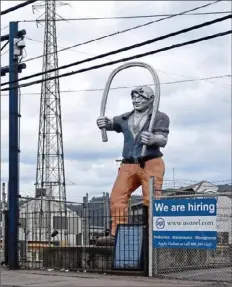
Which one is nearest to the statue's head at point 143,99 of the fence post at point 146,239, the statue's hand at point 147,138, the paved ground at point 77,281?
the statue's hand at point 147,138

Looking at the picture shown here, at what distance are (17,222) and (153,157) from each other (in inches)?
190

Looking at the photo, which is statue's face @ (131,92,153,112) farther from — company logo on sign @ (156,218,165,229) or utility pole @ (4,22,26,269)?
company logo on sign @ (156,218,165,229)

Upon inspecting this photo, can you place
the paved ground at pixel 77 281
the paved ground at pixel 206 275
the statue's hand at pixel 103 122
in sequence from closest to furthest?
the paved ground at pixel 77 281, the paved ground at pixel 206 275, the statue's hand at pixel 103 122

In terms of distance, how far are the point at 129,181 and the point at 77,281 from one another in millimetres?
5646

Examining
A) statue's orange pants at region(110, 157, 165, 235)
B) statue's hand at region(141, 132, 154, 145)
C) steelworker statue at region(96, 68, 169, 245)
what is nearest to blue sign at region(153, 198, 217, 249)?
steelworker statue at region(96, 68, 169, 245)

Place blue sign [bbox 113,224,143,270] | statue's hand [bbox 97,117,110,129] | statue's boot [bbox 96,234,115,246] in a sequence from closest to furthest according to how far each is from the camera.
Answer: blue sign [bbox 113,224,143,270], statue's boot [bbox 96,234,115,246], statue's hand [bbox 97,117,110,129]

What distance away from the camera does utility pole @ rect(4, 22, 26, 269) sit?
20375 mm

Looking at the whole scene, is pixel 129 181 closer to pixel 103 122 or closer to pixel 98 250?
pixel 103 122

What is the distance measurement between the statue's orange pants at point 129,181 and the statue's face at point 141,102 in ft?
5.98

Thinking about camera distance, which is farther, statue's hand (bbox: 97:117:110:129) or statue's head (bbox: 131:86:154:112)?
statue's hand (bbox: 97:117:110:129)

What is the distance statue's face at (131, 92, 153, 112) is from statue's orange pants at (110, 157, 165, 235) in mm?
1823

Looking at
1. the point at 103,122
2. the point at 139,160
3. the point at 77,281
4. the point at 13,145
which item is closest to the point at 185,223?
the point at 77,281

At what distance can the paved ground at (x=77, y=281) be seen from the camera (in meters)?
15.5

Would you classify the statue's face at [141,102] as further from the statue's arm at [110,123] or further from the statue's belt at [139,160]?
the statue's belt at [139,160]
